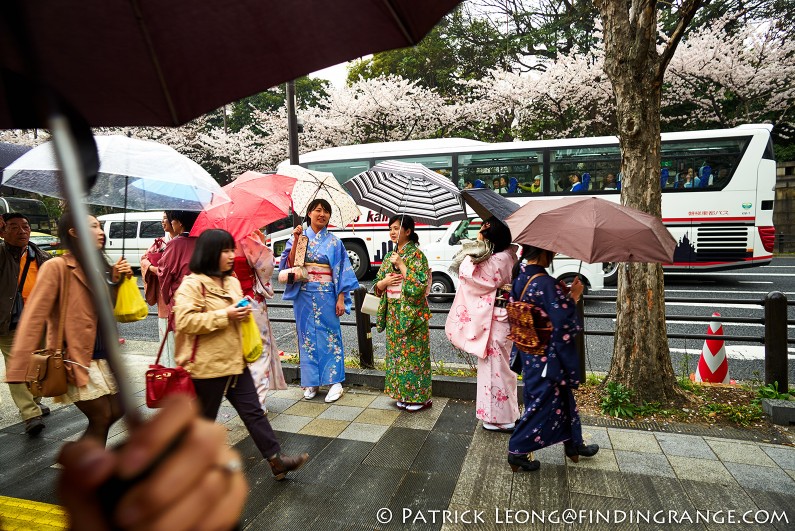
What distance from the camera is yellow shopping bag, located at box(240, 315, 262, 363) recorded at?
2.99 meters

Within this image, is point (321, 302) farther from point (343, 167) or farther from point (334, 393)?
point (343, 167)

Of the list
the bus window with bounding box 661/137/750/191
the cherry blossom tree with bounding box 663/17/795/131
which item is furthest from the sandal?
the cherry blossom tree with bounding box 663/17/795/131

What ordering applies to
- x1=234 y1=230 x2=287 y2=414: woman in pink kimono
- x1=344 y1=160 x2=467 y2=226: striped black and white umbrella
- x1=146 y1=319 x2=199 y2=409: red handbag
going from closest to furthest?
x1=146 y1=319 x2=199 y2=409: red handbag → x1=234 y1=230 x2=287 y2=414: woman in pink kimono → x1=344 y1=160 x2=467 y2=226: striped black and white umbrella

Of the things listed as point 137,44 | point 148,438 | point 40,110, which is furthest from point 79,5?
point 148,438

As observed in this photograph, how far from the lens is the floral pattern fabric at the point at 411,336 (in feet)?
14.0

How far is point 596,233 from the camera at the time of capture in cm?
279

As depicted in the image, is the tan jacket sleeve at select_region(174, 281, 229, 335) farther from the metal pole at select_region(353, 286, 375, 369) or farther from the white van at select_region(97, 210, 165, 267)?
the white van at select_region(97, 210, 165, 267)

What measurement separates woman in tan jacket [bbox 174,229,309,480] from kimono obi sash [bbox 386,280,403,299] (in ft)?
5.50

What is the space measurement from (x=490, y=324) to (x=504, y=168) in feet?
30.9

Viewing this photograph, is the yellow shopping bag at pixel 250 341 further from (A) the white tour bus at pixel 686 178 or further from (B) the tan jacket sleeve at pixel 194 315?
(A) the white tour bus at pixel 686 178

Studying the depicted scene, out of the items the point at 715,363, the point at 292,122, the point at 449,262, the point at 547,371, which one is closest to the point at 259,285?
the point at 547,371

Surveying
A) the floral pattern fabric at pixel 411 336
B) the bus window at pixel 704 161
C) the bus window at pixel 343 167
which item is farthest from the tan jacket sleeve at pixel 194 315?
the bus window at pixel 704 161

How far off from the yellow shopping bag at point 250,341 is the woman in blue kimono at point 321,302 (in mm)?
1517

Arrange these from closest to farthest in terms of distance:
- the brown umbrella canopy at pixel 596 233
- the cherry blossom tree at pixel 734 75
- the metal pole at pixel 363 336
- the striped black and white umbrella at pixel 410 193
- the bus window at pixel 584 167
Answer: the brown umbrella canopy at pixel 596 233 → the striped black and white umbrella at pixel 410 193 → the metal pole at pixel 363 336 → the bus window at pixel 584 167 → the cherry blossom tree at pixel 734 75
